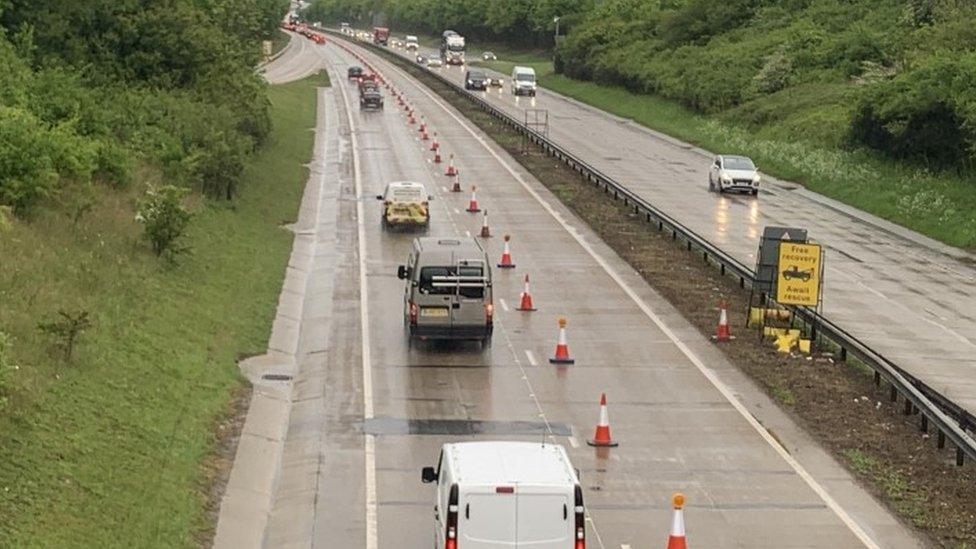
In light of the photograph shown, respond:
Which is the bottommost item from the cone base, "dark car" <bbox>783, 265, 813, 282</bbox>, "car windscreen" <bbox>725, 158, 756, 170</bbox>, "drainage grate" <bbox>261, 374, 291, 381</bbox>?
"drainage grate" <bbox>261, 374, 291, 381</bbox>

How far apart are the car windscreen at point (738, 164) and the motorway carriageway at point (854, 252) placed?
4.31 ft

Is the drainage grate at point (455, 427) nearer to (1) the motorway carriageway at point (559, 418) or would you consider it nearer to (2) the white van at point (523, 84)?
(1) the motorway carriageway at point (559, 418)

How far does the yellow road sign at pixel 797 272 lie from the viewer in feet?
106

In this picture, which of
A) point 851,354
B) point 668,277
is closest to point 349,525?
point 851,354

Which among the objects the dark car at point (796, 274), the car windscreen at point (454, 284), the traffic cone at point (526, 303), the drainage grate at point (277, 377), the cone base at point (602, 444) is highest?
the dark car at point (796, 274)

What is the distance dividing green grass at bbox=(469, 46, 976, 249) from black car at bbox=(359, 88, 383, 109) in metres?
16.7

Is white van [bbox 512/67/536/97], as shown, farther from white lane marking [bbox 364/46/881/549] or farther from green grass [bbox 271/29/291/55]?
white lane marking [bbox 364/46/881/549]

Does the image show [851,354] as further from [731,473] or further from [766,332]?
[731,473]

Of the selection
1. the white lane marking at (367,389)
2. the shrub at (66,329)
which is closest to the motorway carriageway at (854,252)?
the white lane marking at (367,389)

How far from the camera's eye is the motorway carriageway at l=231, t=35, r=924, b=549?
20.4m

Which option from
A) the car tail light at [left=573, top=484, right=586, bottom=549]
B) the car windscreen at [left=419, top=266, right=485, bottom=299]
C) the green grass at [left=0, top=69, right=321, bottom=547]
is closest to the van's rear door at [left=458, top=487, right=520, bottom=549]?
the car tail light at [left=573, top=484, right=586, bottom=549]

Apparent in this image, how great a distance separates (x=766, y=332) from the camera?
3309 centimetres

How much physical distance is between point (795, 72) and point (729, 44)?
64.9 feet

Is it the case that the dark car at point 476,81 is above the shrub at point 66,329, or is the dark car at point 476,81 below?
below
